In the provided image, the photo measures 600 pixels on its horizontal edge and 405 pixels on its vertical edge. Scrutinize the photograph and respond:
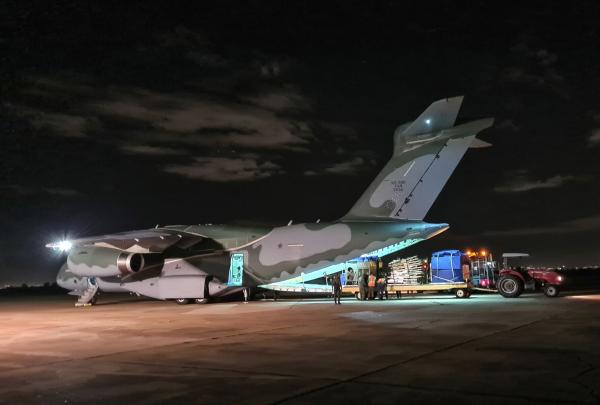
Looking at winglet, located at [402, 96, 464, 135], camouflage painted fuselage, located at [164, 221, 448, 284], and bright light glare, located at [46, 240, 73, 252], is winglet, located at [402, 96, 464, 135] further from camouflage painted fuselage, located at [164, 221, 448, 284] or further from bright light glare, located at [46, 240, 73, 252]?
bright light glare, located at [46, 240, 73, 252]

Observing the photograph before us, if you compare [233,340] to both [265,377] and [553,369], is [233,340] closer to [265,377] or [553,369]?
[265,377]

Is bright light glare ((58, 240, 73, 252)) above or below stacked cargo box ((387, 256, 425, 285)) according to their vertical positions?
above

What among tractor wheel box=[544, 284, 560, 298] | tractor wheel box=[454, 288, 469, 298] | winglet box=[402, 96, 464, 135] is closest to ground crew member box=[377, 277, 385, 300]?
tractor wheel box=[454, 288, 469, 298]

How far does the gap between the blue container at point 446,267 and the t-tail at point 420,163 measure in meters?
3.88

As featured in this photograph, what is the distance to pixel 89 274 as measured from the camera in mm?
23828

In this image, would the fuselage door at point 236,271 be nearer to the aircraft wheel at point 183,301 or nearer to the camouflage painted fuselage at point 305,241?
the camouflage painted fuselage at point 305,241

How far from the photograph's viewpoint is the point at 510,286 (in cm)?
2159

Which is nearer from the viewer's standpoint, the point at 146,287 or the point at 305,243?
the point at 305,243

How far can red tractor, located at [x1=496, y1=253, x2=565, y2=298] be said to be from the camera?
70.6 ft

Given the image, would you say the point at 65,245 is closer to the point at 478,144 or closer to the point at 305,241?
the point at 305,241

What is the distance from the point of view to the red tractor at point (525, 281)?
21516 mm

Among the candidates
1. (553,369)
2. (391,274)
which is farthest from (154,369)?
(391,274)

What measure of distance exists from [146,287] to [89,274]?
2.53m

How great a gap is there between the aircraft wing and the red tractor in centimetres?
1287
